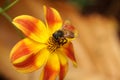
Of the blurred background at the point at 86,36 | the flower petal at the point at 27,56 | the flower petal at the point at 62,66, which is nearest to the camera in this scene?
the flower petal at the point at 27,56

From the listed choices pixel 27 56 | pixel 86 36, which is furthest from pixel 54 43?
pixel 86 36

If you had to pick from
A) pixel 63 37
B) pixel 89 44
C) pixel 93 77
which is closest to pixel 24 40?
pixel 63 37

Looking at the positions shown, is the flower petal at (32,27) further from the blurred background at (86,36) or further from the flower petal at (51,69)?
the blurred background at (86,36)

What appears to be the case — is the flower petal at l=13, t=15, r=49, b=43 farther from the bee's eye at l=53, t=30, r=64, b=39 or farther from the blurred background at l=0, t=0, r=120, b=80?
the blurred background at l=0, t=0, r=120, b=80

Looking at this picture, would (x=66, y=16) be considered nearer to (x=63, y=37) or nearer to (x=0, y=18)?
(x=0, y=18)

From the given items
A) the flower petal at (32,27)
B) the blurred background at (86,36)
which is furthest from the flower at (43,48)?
the blurred background at (86,36)

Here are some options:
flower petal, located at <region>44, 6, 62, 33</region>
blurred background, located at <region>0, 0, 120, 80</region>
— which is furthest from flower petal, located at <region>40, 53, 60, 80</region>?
blurred background, located at <region>0, 0, 120, 80</region>
